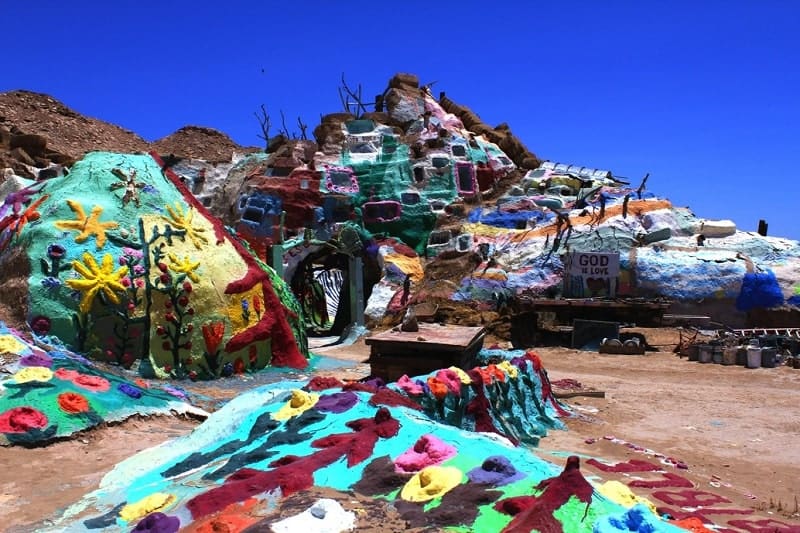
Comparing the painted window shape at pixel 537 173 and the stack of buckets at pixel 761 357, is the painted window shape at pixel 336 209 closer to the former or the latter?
the painted window shape at pixel 537 173

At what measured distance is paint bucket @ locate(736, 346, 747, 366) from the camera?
41.7 feet

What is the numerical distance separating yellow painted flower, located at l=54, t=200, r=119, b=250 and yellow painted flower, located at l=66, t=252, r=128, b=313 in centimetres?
32

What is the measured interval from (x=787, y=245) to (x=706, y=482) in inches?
578

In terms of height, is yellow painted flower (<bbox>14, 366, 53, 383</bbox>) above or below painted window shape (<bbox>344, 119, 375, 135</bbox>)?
below

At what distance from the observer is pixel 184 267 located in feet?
33.3

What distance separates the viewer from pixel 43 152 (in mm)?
31875

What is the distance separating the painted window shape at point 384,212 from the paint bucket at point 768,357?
14394 millimetres

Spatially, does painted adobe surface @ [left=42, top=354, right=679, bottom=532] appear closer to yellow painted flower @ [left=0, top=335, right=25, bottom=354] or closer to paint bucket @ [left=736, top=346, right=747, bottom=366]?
yellow painted flower @ [left=0, top=335, right=25, bottom=354]

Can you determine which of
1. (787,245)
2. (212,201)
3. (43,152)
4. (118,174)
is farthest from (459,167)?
(43,152)

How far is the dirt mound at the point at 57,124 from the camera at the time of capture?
126 ft

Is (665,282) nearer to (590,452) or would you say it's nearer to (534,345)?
(534,345)

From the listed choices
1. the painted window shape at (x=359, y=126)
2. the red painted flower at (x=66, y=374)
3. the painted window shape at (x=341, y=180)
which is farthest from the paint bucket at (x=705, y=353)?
the painted window shape at (x=359, y=126)

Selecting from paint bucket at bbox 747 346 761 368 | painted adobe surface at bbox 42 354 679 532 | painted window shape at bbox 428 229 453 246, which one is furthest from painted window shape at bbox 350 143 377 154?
painted adobe surface at bbox 42 354 679 532

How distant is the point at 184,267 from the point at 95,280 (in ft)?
3.91
